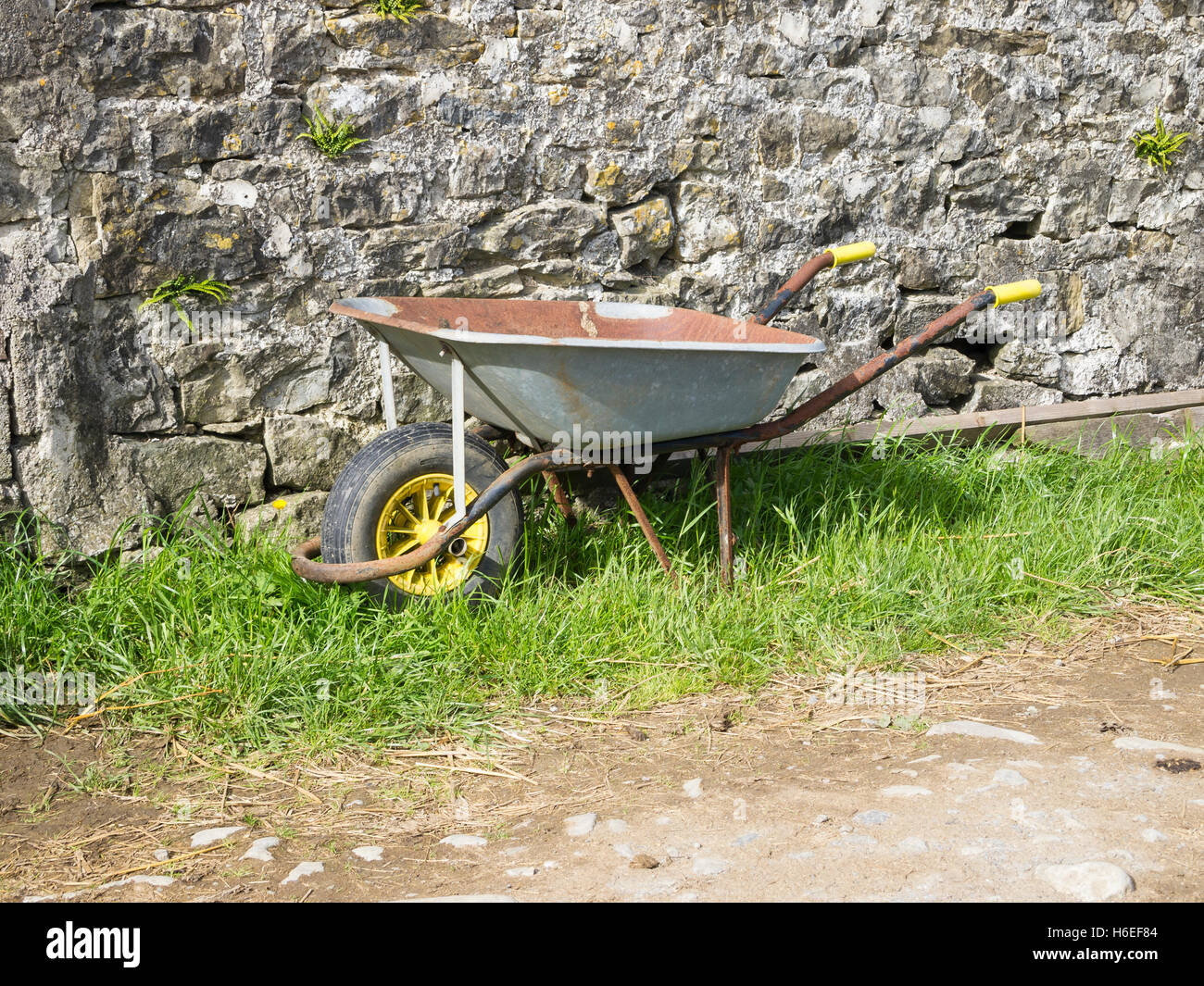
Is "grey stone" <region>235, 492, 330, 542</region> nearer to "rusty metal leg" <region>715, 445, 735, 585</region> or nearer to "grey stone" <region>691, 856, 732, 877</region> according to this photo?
"rusty metal leg" <region>715, 445, 735, 585</region>

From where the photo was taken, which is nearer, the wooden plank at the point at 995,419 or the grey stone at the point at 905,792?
the grey stone at the point at 905,792

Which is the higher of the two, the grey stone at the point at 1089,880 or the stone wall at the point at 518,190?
the stone wall at the point at 518,190

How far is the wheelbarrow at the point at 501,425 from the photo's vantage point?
265 centimetres

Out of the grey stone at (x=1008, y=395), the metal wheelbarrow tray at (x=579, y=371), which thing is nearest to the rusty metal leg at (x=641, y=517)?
the metal wheelbarrow tray at (x=579, y=371)

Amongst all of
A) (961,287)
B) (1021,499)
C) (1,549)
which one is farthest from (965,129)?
(1,549)

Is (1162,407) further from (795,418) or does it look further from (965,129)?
(795,418)

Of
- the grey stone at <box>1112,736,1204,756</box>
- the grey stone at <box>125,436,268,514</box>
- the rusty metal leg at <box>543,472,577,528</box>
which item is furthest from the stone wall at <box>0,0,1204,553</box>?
the grey stone at <box>1112,736,1204,756</box>

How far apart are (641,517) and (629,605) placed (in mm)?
239

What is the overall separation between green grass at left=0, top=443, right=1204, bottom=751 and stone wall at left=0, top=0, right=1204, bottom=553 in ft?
1.24

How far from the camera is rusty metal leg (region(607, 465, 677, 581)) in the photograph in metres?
2.90

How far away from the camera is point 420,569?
2916 mm

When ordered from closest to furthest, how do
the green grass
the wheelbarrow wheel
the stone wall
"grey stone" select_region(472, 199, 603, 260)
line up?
1. the green grass
2. the wheelbarrow wheel
3. the stone wall
4. "grey stone" select_region(472, 199, 603, 260)

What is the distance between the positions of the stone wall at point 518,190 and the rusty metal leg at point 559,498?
46 centimetres

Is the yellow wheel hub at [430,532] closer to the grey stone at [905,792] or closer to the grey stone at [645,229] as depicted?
the grey stone at [645,229]
